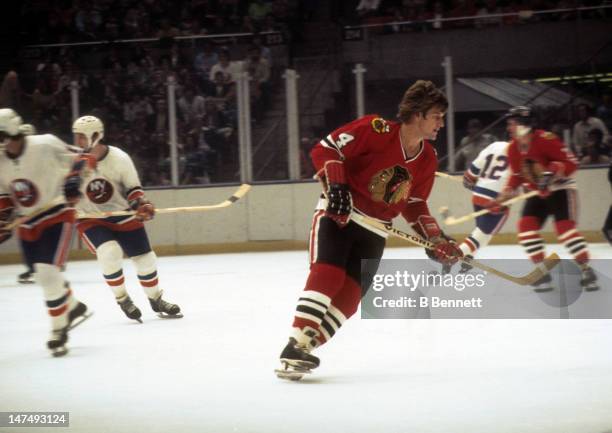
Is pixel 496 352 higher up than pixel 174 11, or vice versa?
pixel 174 11

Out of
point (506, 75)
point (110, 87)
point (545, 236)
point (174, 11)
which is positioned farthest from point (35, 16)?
point (545, 236)

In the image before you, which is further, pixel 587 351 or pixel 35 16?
pixel 35 16

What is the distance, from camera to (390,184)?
12.4 ft

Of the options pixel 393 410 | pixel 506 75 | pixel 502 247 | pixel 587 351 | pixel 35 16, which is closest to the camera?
pixel 393 410

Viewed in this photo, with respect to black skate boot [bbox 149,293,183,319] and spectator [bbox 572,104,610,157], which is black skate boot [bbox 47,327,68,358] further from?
spectator [bbox 572,104,610,157]

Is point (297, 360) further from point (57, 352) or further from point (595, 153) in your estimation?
point (595, 153)

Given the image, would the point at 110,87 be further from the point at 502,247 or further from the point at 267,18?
the point at 502,247

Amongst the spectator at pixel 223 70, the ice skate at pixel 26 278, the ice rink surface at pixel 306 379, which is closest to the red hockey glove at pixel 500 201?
the ice rink surface at pixel 306 379

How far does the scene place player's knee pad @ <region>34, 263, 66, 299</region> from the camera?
4523mm

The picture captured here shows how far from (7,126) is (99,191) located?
129 centimetres

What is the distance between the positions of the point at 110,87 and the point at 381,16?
4.06 metres

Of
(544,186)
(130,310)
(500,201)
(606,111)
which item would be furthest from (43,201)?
(606,111)

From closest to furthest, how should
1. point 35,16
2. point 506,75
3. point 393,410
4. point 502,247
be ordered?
point 393,410, point 502,247, point 506,75, point 35,16

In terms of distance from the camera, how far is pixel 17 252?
384 inches
